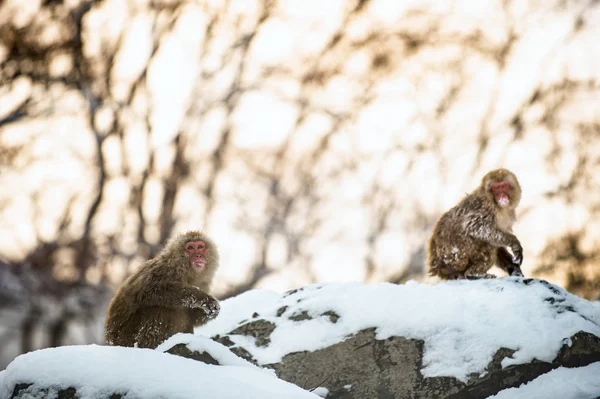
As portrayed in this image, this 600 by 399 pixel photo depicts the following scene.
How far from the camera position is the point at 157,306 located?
616 cm

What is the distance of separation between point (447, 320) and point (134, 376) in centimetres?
271

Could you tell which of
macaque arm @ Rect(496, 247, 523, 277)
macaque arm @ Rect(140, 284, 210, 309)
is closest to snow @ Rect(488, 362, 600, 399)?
macaque arm @ Rect(140, 284, 210, 309)

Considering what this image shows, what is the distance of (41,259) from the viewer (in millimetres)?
14297

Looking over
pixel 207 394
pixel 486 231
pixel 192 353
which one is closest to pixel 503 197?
pixel 486 231

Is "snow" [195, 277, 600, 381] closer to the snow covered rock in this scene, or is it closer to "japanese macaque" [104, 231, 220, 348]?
the snow covered rock

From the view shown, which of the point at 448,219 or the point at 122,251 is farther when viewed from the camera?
the point at 122,251

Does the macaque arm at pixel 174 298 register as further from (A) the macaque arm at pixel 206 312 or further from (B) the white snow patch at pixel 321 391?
(B) the white snow patch at pixel 321 391

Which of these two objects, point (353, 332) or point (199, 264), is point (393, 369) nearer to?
point (353, 332)

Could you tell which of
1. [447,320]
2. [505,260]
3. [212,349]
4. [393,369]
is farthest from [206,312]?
[505,260]

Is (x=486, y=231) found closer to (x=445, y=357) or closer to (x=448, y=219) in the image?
(x=448, y=219)

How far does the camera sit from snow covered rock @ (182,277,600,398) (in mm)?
5605

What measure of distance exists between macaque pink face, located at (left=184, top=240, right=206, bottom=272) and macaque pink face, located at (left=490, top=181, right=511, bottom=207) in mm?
3116

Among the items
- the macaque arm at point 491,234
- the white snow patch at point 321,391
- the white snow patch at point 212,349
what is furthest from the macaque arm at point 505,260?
the white snow patch at point 212,349

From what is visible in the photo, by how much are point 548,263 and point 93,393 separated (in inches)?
589
